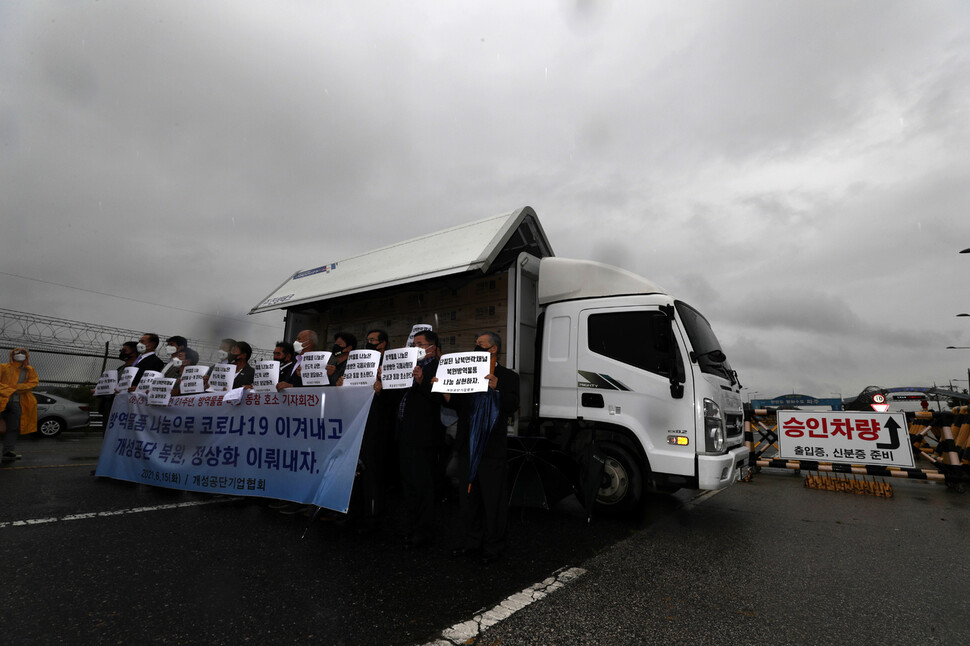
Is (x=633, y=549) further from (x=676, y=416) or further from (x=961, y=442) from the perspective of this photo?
(x=961, y=442)

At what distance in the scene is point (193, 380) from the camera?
5.77 m

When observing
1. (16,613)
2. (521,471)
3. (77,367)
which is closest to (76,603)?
(16,613)

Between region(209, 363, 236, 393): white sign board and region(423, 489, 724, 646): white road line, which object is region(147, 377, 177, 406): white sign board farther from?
region(423, 489, 724, 646): white road line

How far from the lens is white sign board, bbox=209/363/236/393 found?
5.39 meters

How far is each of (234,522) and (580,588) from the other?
3.28 m

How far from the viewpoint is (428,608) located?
2686 millimetres

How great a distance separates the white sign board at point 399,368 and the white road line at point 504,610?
70.8 inches

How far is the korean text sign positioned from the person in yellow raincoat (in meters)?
2.11

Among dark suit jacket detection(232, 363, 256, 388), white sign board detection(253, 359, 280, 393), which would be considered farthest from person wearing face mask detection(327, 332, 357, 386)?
dark suit jacket detection(232, 363, 256, 388)

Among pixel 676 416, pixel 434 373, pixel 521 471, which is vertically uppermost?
pixel 434 373

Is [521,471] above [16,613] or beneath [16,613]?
above

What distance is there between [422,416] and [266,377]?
2.05 m

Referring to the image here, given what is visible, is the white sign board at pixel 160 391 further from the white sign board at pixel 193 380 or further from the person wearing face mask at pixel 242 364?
the person wearing face mask at pixel 242 364

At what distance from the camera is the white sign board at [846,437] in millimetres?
6828
